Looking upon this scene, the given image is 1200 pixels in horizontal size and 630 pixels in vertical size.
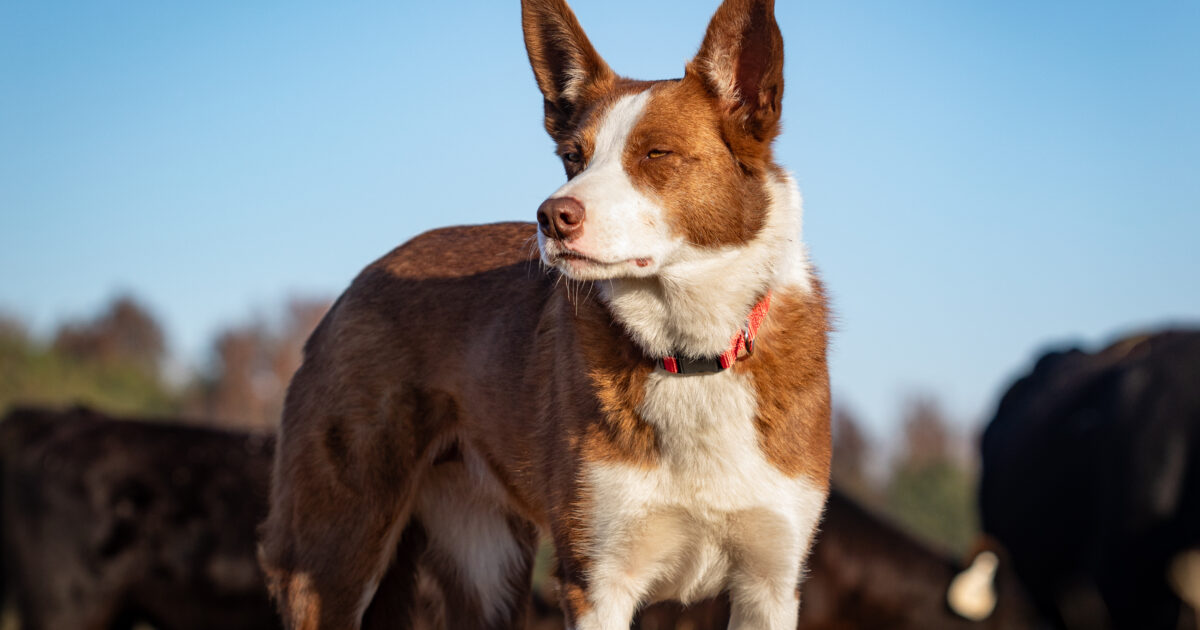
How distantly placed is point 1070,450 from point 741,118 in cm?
615

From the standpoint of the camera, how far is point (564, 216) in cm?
283

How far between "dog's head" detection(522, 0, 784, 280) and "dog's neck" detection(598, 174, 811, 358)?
1.6 inches

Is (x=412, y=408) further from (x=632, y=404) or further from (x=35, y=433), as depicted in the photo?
(x=35, y=433)

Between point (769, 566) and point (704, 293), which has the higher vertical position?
point (704, 293)

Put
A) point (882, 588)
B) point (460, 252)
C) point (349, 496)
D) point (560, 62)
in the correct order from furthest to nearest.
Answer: point (882, 588) → point (460, 252) → point (349, 496) → point (560, 62)

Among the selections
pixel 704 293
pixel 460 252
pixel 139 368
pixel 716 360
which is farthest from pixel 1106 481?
pixel 139 368

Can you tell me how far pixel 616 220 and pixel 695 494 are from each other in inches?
32.8

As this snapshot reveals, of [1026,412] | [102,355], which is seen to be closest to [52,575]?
[1026,412]

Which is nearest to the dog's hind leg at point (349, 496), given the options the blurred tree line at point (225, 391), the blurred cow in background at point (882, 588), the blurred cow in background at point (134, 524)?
the blurred cow in background at point (882, 588)

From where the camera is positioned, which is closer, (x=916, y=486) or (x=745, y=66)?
(x=745, y=66)

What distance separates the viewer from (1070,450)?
8266mm

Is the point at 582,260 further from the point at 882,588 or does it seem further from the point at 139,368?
the point at 139,368

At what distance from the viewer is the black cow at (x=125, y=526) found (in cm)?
714

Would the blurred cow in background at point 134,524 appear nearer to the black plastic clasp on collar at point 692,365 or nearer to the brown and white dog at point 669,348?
the brown and white dog at point 669,348
